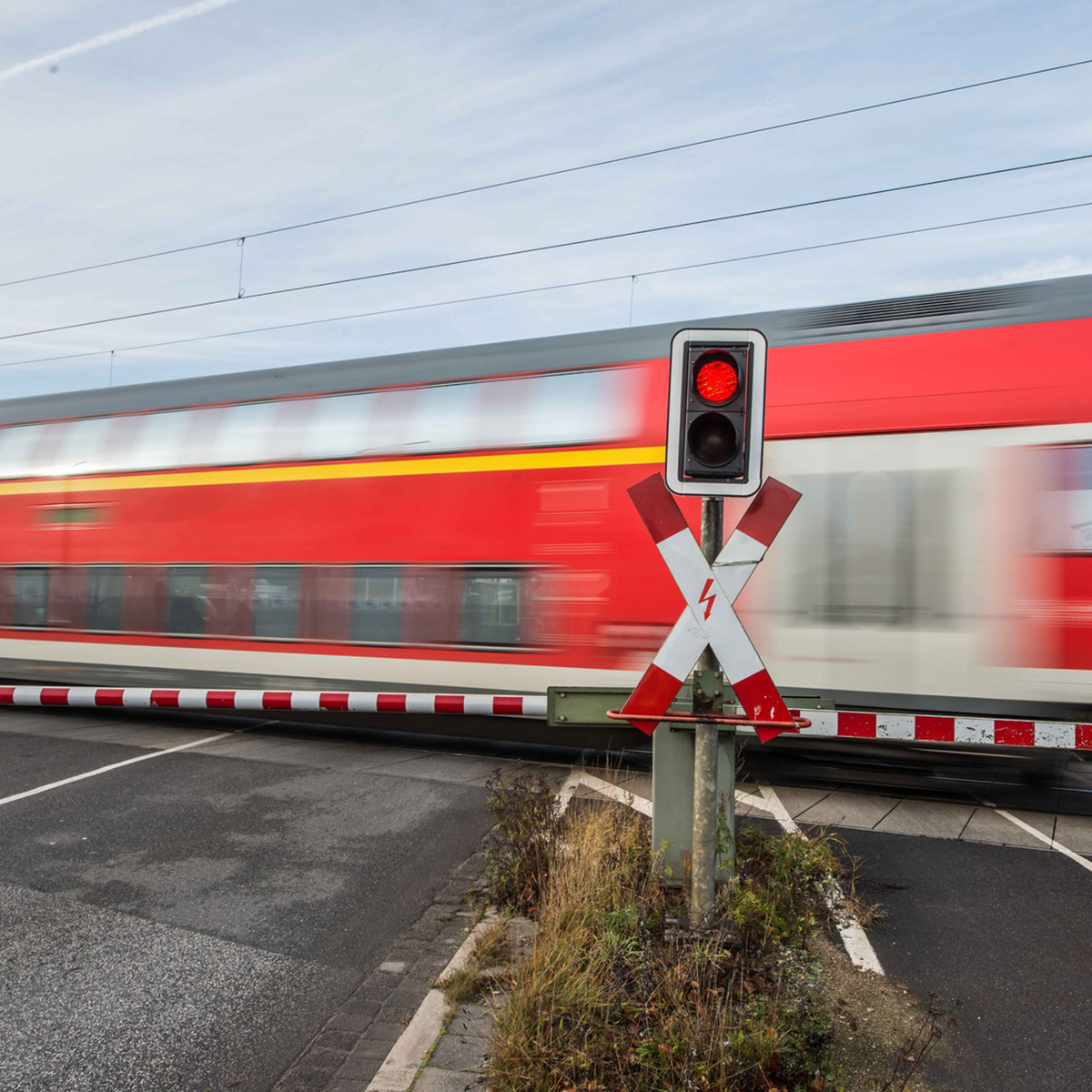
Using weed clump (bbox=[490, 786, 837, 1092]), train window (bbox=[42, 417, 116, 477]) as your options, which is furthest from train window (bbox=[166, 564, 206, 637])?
weed clump (bbox=[490, 786, 837, 1092])

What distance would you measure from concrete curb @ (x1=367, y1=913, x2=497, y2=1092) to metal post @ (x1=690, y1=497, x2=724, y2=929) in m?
1.02

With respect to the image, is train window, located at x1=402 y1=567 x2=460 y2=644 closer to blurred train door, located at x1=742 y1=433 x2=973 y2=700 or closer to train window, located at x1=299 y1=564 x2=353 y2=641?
train window, located at x1=299 y1=564 x2=353 y2=641

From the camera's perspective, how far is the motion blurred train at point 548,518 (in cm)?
667

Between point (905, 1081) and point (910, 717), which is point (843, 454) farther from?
point (905, 1081)

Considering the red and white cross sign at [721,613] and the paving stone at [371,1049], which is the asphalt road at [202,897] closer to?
the paving stone at [371,1049]

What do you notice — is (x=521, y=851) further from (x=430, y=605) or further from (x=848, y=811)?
(x=430, y=605)

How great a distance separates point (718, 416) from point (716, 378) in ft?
0.50

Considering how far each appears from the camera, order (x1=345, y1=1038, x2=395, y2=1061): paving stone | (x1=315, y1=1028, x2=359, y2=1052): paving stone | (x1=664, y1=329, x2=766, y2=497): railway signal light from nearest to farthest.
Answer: (x1=345, y1=1038, x2=395, y2=1061): paving stone → (x1=315, y1=1028, x2=359, y2=1052): paving stone → (x1=664, y1=329, x2=766, y2=497): railway signal light

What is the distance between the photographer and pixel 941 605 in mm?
6738

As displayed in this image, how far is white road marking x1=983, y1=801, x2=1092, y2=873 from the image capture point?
18.6 ft

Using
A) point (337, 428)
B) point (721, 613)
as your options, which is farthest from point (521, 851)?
point (337, 428)

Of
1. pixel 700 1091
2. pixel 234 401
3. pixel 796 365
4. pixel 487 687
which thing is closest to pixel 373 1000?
pixel 700 1091

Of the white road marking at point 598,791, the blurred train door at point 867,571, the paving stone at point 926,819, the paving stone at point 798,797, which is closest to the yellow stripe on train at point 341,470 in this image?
the blurred train door at point 867,571

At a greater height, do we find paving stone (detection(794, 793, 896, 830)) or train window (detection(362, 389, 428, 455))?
train window (detection(362, 389, 428, 455))
